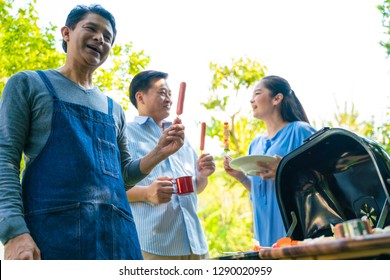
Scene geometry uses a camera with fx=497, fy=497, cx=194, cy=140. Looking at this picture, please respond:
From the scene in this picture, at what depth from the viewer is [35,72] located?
110 cm

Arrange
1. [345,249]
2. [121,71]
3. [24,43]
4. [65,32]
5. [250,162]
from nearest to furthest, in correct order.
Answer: [345,249] → [65,32] → [250,162] → [24,43] → [121,71]

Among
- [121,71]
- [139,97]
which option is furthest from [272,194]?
[121,71]

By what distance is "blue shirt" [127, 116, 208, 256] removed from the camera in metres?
1.75

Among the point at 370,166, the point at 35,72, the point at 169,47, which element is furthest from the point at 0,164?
the point at 169,47

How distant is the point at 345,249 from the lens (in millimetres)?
708

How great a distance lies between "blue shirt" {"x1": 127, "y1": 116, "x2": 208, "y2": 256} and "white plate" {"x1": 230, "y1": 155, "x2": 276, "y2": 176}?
225 mm

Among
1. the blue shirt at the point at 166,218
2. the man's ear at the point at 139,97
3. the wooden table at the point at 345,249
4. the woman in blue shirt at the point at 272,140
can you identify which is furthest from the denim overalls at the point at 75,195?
the man's ear at the point at 139,97

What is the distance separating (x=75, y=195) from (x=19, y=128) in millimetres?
180

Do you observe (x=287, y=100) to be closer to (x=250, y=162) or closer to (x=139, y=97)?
(x=250, y=162)

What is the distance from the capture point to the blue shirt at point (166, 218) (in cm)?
175

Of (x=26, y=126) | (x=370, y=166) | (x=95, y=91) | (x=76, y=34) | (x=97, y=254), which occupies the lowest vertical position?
(x=97, y=254)

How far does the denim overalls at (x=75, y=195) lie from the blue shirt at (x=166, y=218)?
0.63m
